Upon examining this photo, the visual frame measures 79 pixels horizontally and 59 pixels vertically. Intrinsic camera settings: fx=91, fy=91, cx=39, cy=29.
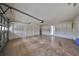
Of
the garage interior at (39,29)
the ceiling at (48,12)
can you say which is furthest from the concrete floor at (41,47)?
the ceiling at (48,12)

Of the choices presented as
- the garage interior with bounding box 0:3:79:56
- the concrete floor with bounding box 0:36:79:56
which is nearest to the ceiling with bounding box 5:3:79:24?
the garage interior with bounding box 0:3:79:56

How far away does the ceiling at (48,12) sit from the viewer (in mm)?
1382

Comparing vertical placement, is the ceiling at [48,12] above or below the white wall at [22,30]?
above

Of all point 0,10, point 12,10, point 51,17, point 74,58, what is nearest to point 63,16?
point 51,17

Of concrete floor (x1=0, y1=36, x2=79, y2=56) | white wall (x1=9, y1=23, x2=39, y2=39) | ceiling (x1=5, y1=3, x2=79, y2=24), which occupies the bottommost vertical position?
concrete floor (x1=0, y1=36, x2=79, y2=56)

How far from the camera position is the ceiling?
1382mm

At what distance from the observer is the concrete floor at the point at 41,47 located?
142cm

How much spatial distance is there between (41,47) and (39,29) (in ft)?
0.99

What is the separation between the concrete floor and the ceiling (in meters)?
0.31

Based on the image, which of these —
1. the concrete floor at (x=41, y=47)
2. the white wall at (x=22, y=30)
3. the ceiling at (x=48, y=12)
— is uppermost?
the ceiling at (x=48, y=12)

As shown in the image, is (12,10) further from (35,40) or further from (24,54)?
(24,54)

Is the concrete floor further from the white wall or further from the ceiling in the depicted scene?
the ceiling

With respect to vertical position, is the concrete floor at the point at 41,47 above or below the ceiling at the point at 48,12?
below

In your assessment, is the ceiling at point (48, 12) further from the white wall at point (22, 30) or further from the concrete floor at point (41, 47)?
the concrete floor at point (41, 47)
